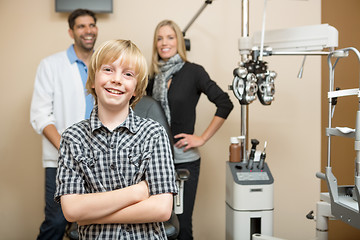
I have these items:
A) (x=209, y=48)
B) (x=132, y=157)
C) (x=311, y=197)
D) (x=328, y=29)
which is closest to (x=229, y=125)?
(x=209, y=48)

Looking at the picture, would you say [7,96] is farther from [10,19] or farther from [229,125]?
[229,125]

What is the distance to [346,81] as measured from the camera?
2.55 meters

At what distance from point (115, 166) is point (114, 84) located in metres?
0.23

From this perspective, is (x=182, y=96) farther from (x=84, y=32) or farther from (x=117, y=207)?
(x=117, y=207)

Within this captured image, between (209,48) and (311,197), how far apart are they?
1.35 metres

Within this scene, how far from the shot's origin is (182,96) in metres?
2.23

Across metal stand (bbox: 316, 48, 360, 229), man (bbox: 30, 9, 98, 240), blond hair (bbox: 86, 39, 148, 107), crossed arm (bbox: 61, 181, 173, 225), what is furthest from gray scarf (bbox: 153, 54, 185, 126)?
crossed arm (bbox: 61, 181, 173, 225)

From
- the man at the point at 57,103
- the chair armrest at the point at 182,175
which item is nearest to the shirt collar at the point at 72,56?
the man at the point at 57,103

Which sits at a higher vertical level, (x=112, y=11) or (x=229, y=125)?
(x=112, y=11)

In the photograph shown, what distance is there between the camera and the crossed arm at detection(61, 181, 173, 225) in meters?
1.04

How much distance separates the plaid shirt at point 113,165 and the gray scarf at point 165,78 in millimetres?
1085

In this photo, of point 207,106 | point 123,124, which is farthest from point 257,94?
point 123,124

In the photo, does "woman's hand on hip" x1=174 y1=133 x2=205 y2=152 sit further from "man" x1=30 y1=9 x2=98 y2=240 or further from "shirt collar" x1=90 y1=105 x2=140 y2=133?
"shirt collar" x1=90 y1=105 x2=140 y2=133

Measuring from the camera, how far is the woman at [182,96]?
2230 mm
